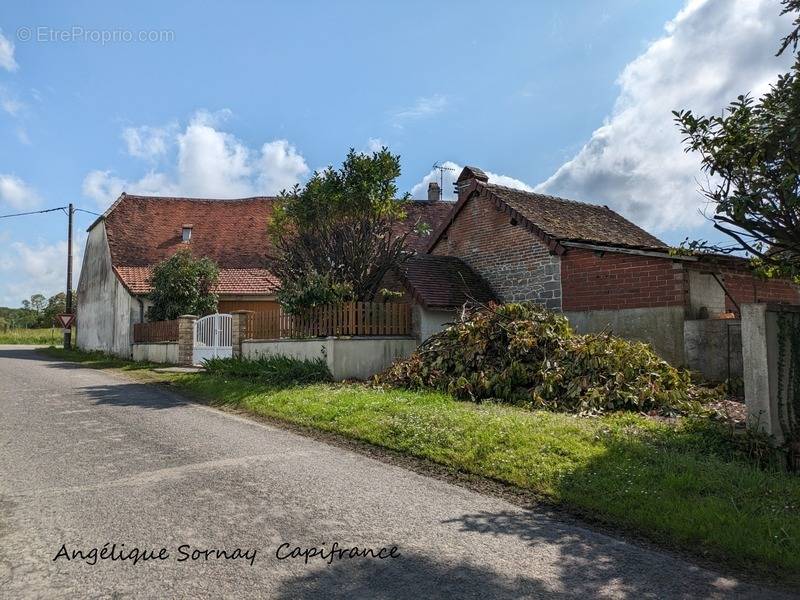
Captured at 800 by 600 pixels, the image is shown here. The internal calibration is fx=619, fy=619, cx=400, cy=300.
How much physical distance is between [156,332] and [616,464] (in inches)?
777

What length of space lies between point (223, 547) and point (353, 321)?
1030 centimetres

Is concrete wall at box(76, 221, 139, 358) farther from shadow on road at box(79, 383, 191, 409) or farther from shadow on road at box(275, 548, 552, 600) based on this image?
shadow on road at box(275, 548, 552, 600)

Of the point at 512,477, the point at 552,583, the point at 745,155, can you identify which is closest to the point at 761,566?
the point at 552,583

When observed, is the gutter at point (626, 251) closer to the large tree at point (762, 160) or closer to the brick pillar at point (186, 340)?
the large tree at point (762, 160)

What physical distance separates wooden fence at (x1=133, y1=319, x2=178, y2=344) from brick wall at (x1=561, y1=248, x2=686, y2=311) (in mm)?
13201

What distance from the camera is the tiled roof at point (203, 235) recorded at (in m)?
28.2

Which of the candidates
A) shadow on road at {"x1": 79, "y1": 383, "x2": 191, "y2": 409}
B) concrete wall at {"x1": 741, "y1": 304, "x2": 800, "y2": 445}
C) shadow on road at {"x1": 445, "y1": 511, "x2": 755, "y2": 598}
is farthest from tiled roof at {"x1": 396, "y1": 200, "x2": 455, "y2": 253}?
shadow on road at {"x1": 445, "y1": 511, "x2": 755, "y2": 598}

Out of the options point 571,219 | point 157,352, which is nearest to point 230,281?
point 157,352

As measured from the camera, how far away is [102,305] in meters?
30.3

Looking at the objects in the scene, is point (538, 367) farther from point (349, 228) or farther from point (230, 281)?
point (230, 281)

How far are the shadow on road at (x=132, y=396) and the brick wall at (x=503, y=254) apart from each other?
9.19 m

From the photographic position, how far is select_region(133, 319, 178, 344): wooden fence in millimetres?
21366

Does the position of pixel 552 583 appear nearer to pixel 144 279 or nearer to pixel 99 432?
pixel 99 432

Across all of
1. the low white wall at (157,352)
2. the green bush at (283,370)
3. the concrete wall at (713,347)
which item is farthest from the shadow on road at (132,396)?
the concrete wall at (713,347)
